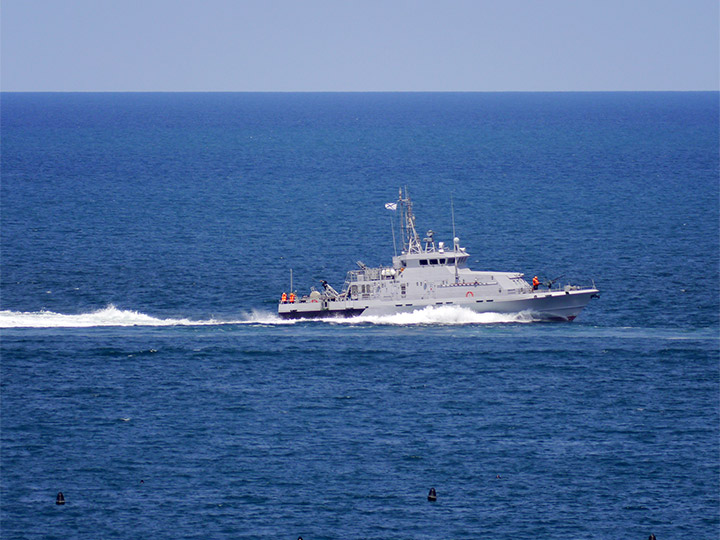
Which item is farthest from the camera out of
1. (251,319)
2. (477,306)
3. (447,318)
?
(251,319)

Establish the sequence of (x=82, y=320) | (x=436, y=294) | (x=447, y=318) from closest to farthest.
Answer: (x=82, y=320), (x=447, y=318), (x=436, y=294)

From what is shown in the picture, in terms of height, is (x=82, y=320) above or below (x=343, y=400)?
above

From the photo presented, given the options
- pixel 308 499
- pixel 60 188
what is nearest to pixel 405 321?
pixel 308 499

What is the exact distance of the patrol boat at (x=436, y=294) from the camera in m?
106

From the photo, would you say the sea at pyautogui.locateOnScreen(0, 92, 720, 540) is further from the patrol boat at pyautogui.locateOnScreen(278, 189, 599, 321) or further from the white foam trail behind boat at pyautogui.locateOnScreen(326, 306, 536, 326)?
the patrol boat at pyautogui.locateOnScreen(278, 189, 599, 321)

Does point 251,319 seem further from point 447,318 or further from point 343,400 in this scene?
point 343,400

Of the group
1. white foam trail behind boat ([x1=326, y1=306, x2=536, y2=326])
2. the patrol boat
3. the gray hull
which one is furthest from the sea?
the patrol boat

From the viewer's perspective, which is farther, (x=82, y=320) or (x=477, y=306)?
(x=477, y=306)

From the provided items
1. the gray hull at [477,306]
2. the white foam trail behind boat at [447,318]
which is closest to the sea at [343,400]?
the white foam trail behind boat at [447,318]

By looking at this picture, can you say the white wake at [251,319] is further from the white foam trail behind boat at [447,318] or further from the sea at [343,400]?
the sea at [343,400]

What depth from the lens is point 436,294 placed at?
352 ft

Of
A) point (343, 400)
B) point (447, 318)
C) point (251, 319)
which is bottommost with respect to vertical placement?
point (343, 400)

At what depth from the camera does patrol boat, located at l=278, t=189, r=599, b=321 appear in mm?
106438

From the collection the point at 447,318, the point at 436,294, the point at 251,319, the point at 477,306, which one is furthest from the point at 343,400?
the point at 477,306
